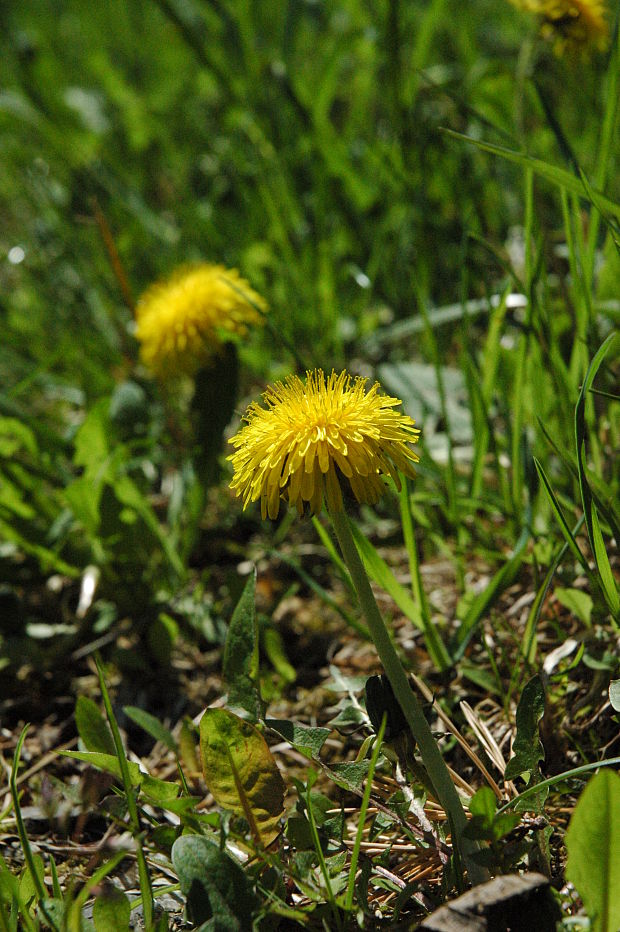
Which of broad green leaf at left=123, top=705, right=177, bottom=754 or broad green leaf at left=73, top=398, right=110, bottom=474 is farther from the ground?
broad green leaf at left=73, top=398, right=110, bottom=474

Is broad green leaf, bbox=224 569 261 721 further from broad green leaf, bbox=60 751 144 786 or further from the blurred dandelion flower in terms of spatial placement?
the blurred dandelion flower

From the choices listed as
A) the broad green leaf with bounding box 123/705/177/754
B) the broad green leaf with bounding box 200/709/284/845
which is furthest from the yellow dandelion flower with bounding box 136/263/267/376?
the broad green leaf with bounding box 200/709/284/845

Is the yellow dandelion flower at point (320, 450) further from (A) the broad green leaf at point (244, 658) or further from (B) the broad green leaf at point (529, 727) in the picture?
(B) the broad green leaf at point (529, 727)

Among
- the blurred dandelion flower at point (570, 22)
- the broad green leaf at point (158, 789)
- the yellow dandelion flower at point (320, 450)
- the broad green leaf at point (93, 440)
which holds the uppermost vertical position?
the blurred dandelion flower at point (570, 22)

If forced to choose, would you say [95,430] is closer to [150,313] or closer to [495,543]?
[150,313]

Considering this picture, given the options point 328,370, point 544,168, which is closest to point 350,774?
point 544,168

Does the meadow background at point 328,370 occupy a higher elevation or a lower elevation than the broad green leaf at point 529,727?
higher

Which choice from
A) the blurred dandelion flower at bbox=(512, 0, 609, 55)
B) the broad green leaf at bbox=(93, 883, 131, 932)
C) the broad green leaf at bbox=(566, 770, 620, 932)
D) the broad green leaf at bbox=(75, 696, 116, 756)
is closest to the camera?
the broad green leaf at bbox=(566, 770, 620, 932)

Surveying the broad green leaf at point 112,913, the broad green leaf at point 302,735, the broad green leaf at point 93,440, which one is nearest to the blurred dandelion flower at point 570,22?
the broad green leaf at point 93,440
